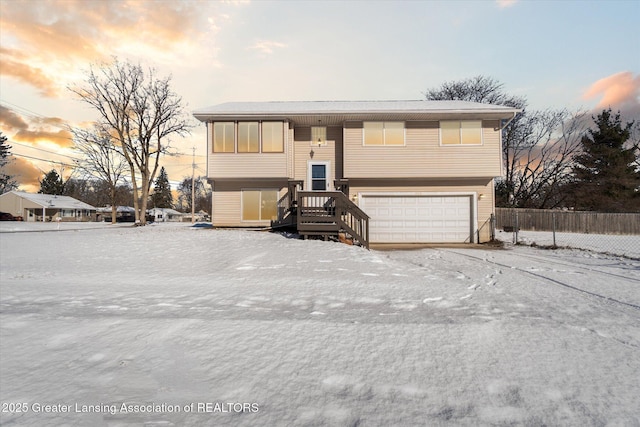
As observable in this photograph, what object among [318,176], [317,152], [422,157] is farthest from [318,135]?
[422,157]

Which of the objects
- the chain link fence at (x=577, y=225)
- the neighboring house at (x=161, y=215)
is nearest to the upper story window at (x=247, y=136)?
the chain link fence at (x=577, y=225)

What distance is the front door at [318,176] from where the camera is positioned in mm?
14719

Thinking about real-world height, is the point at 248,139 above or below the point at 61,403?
above

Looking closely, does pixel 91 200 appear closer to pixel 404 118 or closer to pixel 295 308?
pixel 404 118

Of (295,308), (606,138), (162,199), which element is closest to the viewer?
(295,308)

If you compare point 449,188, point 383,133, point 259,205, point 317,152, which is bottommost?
point 259,205

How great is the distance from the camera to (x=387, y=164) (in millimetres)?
13984

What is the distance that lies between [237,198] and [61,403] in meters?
12.9

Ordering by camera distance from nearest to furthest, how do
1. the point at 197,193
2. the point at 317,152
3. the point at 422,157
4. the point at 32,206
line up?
the point at 422,157
the point at 317,152
the point at 32,206
the point at 197,193

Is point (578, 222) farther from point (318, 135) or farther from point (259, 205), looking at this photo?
point (259, 205)

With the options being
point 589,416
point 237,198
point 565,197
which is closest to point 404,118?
point 237,198

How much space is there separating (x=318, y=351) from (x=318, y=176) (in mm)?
12355

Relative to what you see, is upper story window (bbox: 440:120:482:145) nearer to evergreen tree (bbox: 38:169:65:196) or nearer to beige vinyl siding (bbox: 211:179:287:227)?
beige vinyl siding (bbox: 211:179:287:227)

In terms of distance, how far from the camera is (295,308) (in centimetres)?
407
